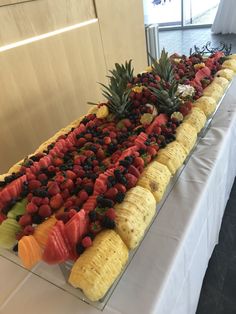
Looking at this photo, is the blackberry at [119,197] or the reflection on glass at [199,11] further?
the reflection on glass at [199,11]

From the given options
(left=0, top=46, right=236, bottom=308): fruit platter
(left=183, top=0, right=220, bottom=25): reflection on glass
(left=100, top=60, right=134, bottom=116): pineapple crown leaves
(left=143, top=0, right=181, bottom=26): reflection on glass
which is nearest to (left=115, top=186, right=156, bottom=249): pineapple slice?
(left=0, top=46, right=236, bottom=308): fruit platter

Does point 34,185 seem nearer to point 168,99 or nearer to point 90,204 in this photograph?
point 90,204

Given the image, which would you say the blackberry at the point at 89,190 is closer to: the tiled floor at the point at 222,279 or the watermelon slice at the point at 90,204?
the watermelon slice at the point at 90,204

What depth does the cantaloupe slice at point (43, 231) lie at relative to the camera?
0.71 meters

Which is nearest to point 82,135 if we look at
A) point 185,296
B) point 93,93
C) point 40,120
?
point 185,296

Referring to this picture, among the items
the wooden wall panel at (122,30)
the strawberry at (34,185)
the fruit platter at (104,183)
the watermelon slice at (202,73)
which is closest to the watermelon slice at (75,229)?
the fruit platter at (104,183)

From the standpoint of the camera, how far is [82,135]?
115cm

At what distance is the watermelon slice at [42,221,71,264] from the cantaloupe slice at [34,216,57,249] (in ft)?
0.15

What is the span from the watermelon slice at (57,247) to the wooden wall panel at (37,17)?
5.11 ft

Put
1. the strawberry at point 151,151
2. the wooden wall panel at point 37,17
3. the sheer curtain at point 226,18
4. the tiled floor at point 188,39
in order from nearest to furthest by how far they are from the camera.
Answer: the strawberry at point 151,151 → the wooden wall panel at point 37,17 → the tiled floor at point 188,39 → the sheer curtain at point 226,18

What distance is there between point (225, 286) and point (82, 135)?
38.0 inches

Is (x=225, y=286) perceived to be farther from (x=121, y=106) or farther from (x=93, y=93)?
(x=93, y=93)

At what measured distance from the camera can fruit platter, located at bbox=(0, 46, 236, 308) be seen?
0.67 metres

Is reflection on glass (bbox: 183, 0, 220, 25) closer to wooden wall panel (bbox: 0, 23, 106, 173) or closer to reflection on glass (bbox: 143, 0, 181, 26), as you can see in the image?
reflection on glass (bbox: 143, 0, 181, 26)
